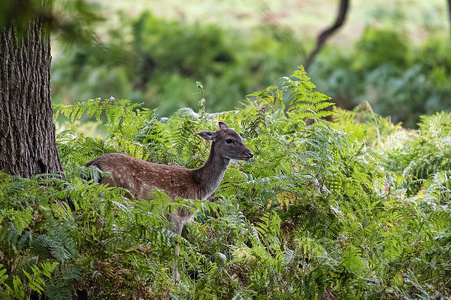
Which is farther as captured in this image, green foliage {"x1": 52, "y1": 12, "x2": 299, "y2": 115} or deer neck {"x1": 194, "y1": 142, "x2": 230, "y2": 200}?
green foliage {"x1": 52, "y1": 12, "x2": 299, "y2": 115}

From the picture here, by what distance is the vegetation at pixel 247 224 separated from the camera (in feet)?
11.1

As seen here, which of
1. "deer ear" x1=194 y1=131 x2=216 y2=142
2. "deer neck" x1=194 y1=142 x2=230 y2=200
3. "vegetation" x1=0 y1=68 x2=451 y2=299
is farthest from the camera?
"deer ear" x1=194 y1=131 x2=216 y2=142

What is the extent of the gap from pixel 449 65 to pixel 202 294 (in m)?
10.9

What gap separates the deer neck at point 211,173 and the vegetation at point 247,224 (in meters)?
0.09

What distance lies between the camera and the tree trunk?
3.87 m

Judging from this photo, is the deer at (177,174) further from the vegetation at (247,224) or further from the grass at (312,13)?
the grass at (312,13)

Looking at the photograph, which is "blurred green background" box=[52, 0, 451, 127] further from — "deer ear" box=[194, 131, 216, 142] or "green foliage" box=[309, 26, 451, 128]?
"deer ear" box=[194, 131, 216, 142]

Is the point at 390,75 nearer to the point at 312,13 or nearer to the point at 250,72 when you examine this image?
the point at 250,72

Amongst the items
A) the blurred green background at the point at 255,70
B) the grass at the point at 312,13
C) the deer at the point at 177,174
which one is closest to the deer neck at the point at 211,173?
the deer at the point at 177,174

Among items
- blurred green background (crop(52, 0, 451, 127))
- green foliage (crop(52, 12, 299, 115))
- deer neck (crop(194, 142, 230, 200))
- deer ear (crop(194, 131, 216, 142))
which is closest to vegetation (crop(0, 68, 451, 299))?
deer neck (crop(194, 142, 230, 200))

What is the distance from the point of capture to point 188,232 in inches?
184

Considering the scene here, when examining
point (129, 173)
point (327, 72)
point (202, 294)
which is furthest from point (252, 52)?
point (202, 294)

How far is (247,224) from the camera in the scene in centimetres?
430

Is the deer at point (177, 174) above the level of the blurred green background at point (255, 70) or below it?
below
